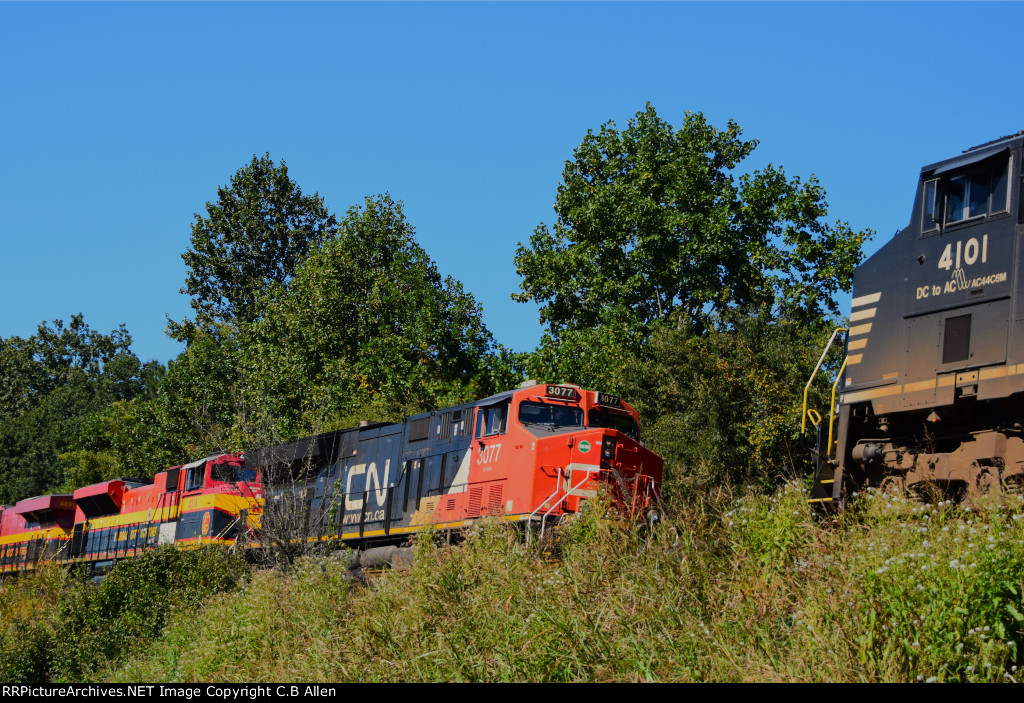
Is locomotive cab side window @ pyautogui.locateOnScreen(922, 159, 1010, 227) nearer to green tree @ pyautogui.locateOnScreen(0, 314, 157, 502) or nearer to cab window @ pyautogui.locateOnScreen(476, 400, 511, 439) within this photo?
cab window @ pyautogui.locateOnScreen(476, 400, 511, 439)

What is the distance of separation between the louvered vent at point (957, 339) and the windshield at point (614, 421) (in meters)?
5.61

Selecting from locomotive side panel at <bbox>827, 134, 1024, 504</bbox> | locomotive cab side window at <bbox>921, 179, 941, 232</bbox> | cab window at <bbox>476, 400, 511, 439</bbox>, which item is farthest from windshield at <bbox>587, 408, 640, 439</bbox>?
locomotive cab side window at <bbox>921, 179, 941, 232</bbox>

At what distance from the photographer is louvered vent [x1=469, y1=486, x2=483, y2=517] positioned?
16.1 m

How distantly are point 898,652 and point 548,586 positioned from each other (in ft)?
12.5

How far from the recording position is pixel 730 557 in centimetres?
961

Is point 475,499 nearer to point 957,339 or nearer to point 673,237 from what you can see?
point 957,339

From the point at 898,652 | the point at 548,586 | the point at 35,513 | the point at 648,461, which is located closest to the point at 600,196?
the point at 648,461

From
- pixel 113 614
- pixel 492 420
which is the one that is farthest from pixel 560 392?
pixel 113 614

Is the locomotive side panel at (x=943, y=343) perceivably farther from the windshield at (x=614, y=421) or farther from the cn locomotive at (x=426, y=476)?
the windshield at (x=614, y=421)

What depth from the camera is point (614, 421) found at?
16.8 metres

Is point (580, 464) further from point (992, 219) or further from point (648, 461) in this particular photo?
point (992, 219)

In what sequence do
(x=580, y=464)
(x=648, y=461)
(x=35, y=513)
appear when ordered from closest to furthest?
(x=580, y=464) → (x=648, y=461) → (x=35, y=513)

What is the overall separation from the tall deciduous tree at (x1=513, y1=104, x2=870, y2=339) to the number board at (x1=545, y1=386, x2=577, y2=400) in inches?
550

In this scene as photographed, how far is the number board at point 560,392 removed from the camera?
52.4ft
